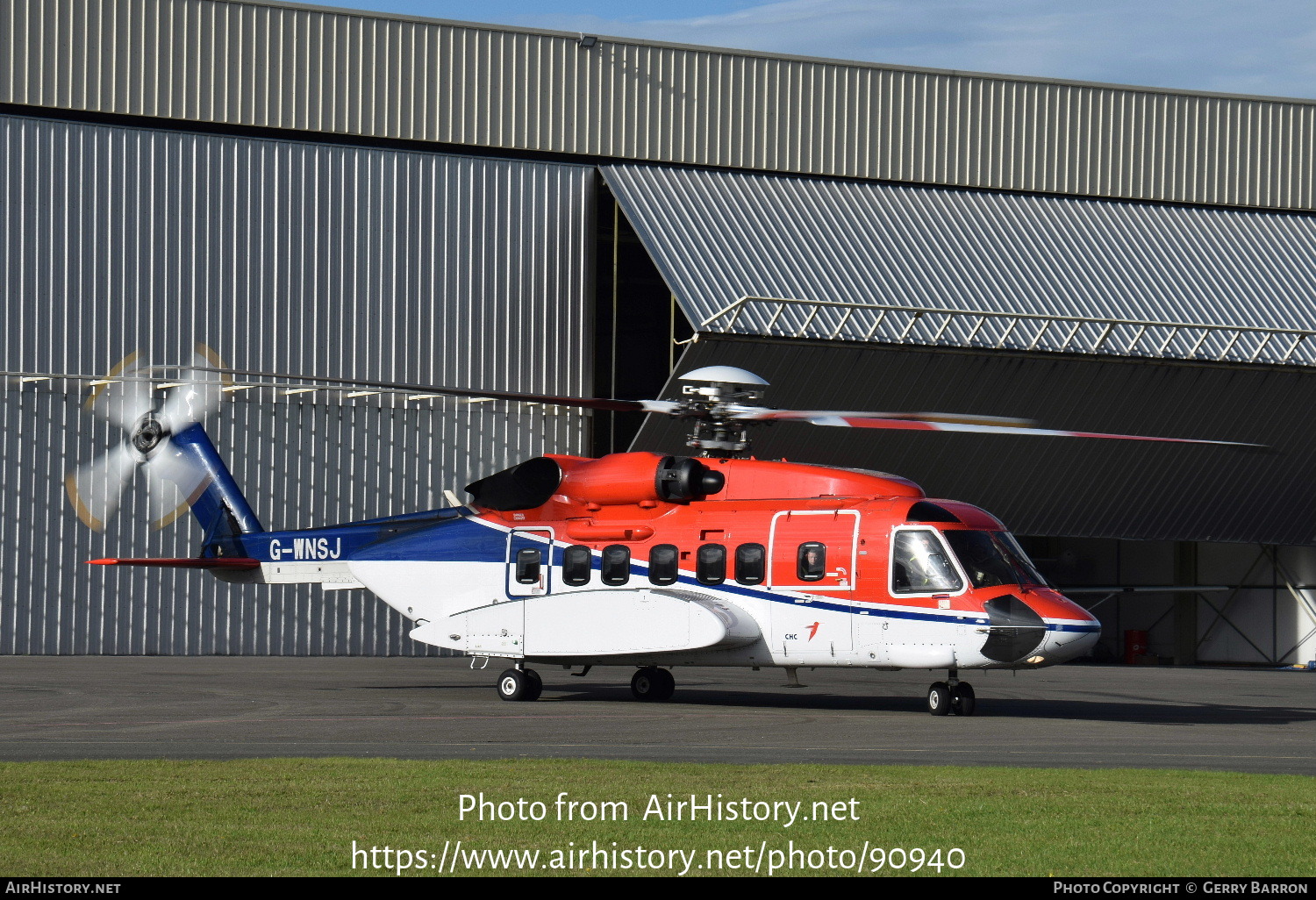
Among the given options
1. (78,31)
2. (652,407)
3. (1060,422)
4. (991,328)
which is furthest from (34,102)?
(1060,422)

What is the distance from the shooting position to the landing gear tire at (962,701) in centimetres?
1923

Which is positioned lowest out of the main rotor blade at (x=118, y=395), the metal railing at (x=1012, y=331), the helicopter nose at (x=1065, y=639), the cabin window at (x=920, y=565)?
the helicopter nose at (x=1065, y=639)

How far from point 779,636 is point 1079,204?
19760mm

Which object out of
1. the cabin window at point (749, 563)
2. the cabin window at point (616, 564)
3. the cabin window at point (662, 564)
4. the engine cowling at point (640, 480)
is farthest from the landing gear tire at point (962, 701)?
the cabin window at point (616, 564)

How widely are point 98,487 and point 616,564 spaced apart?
1385cm

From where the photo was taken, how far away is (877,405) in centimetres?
3088

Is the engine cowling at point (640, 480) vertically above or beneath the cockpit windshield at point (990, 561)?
above

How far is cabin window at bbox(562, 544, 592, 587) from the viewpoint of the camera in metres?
21.2

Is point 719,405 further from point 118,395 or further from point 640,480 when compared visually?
point 118,395

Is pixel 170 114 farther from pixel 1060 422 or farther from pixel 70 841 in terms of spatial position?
pixel 70 841

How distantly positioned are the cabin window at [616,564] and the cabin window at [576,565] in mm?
254

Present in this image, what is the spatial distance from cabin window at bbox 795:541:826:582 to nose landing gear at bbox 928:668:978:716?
2014 mm

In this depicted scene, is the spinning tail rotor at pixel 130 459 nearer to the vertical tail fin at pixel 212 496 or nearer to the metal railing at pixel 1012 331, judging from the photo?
the vertical tail fin at pixel 212 496

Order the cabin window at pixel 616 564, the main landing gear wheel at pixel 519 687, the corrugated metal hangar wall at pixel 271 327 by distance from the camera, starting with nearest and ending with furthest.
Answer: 1. the cabin window at pixel 616 564
2. the main landing gear wheel at pixel 519 687
3. the corrugated metal hangar wall at pixel 271 327
